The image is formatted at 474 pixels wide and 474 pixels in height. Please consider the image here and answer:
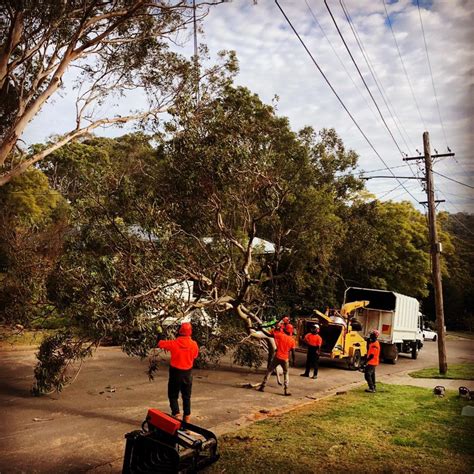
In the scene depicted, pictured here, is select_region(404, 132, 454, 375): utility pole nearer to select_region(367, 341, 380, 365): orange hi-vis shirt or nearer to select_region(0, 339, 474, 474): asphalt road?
select_region(0, 339, 474, 474): asphalt road

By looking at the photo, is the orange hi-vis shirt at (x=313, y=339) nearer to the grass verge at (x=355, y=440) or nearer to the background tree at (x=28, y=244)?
the grass verge at (x=355, y=440)

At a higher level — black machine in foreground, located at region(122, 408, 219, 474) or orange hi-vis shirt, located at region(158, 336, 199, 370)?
orange hi-vis shirt, located at region(158, 336, 199, 370)

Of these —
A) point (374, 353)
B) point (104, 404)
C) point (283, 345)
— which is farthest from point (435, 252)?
point (104, 404)

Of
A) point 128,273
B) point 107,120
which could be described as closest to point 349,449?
point 128,273

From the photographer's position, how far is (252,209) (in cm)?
1388

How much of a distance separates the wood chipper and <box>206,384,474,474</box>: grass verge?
502 cm

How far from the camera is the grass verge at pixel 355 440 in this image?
5.78m

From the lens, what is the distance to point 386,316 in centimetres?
1814

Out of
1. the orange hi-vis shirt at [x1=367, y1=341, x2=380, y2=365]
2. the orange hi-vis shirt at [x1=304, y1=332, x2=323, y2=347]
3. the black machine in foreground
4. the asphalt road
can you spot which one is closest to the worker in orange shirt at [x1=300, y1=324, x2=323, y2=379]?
the orange hi-vis shirt at [x1=304, y1=332, x2=323, y2=347]

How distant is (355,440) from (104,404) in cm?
522

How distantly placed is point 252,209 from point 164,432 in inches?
371

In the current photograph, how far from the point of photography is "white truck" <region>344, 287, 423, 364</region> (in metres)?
18.0

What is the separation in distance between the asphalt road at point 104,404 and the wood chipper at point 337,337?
2.18 feet

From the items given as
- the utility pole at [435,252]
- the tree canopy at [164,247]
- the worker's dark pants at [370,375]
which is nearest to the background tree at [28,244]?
the tree canopy at [164,247]
